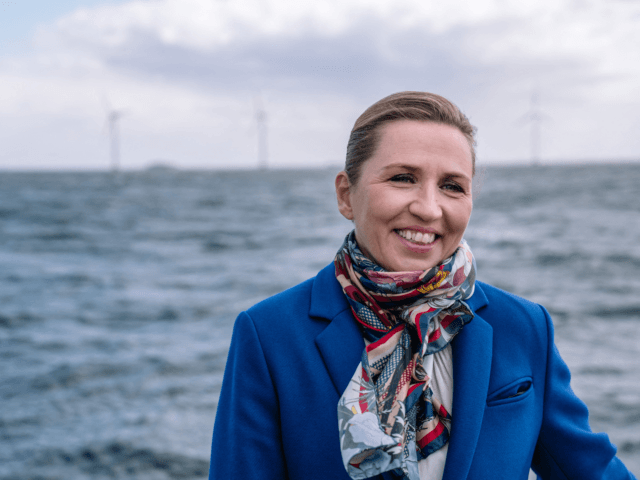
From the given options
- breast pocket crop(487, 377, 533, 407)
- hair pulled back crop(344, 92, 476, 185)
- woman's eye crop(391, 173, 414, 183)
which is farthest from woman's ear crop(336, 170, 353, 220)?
breast pocket crop(487, 377, 533, 407)

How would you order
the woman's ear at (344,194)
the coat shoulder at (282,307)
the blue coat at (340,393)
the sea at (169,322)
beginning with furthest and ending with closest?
1. the sea at (169,322)
2. the woman's ear at (344,194)
3. the coat shoulder at (282,307)
4. the blue coat at (340,393)

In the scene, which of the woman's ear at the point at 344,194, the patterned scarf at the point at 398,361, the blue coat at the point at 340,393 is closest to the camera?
the patterned scarf at the point at 398,361

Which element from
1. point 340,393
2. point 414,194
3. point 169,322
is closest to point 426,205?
point 414,194

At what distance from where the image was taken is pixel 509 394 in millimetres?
1977

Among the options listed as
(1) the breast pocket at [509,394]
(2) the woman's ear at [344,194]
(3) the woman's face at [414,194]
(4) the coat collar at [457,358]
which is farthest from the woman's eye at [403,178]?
(1) the breast pocket at [509,394]

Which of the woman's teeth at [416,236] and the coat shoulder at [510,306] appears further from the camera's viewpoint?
the coat shoulder at [510,306]

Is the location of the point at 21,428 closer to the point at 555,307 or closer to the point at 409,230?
the point at 409,230

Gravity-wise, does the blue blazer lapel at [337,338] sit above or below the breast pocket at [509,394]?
above

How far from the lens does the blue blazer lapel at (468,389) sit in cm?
185

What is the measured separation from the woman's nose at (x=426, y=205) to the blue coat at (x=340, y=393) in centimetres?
42

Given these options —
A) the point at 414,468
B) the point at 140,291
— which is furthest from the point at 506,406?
the point at 140,291

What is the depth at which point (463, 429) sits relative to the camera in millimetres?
1869

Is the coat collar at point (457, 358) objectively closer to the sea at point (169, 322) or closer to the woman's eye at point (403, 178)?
the woman's eye at point (403, 178)

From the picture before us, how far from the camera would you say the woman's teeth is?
1.93 metres
